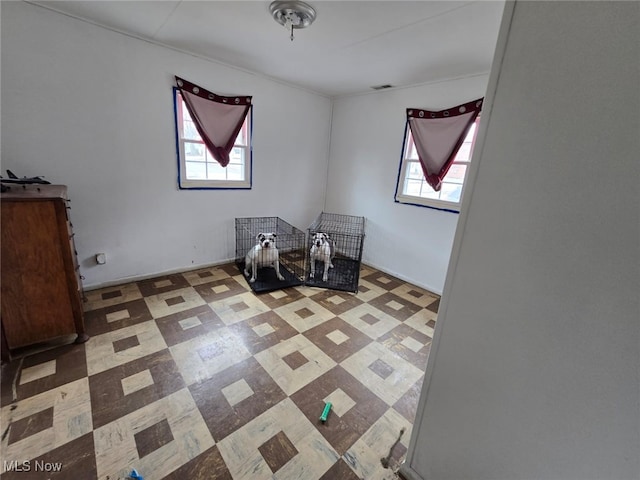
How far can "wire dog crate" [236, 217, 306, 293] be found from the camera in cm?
298

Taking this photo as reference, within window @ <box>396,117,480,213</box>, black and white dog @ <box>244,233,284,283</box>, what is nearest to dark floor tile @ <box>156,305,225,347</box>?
black and white dog @ <box>244,233,284,283</box>

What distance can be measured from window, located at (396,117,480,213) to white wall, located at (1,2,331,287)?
156 centimetres

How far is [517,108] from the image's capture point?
0.79 m

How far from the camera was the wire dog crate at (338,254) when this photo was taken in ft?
10.4

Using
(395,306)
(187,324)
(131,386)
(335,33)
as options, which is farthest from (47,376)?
(335,33)

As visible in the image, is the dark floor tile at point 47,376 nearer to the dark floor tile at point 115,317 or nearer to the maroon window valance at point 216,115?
the dark floor tile at point 115,317

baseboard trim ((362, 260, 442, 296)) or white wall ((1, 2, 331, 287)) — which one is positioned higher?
white wall ((1, 2, 331, 287))

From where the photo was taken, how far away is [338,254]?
4.13 meters

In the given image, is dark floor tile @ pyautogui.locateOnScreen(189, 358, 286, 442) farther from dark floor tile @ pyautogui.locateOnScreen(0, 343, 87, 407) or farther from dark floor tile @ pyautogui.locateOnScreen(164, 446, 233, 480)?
dark floor tile @ pyautogui.locateOnScreen(0, 343, 87, 407)

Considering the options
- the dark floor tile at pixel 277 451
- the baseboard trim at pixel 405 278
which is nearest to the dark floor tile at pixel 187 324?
the dark floor tile at pixel 277 451

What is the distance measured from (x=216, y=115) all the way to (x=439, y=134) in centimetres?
244

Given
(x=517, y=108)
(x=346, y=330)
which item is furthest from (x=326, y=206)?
(x=517, y=108)

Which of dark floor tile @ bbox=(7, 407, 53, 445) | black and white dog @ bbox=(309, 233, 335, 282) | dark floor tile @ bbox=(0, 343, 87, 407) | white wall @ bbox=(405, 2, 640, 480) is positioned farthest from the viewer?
black and white dog @ bbox=(309, 233, 335, 282)

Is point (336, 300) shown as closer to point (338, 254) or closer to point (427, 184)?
point (338, 254)
